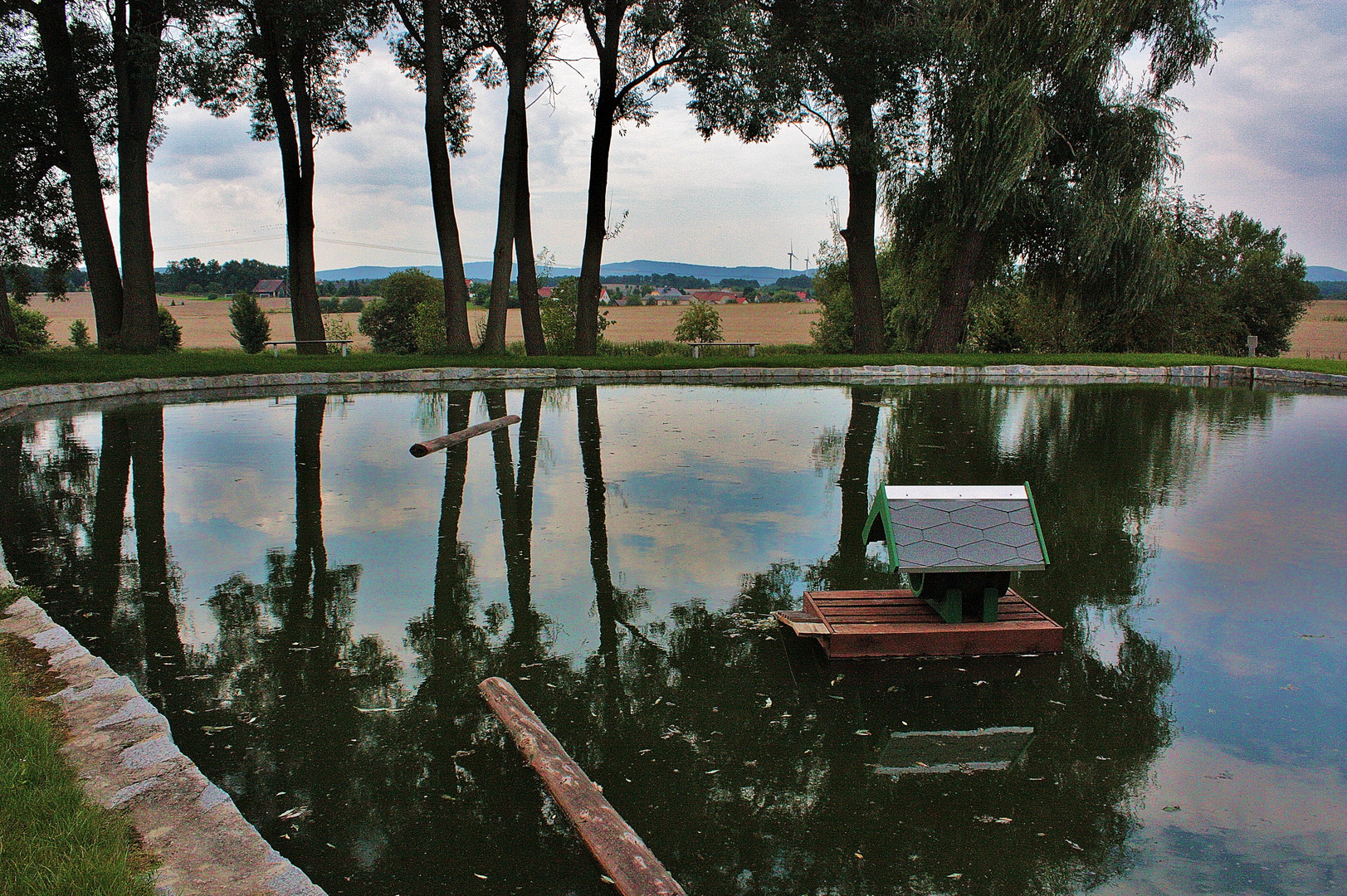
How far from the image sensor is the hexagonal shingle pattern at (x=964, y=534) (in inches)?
156

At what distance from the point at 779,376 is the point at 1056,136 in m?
8.45

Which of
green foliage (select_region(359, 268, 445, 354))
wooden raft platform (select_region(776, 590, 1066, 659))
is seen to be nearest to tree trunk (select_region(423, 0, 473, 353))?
wooden raft platform (select_region(776, 590, 1066, 659))

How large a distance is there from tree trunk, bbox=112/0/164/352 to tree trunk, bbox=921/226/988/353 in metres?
17.1

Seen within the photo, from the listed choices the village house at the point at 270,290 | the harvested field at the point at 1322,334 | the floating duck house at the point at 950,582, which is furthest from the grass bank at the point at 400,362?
the village house at the point at 270,290

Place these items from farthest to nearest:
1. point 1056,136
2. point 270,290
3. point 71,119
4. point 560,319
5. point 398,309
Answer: point 270,290, point 398,309, point 560,319, point 1056,136, point 71,119

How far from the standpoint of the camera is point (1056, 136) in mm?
21234

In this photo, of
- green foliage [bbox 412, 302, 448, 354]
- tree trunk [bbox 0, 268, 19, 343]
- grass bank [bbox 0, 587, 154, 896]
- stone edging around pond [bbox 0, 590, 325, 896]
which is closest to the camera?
grass bank [bbox 0, 587, 154, 896]

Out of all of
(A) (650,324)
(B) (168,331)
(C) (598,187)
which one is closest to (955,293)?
(C) (598,187)

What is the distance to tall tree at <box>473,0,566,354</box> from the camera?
63.9 ft

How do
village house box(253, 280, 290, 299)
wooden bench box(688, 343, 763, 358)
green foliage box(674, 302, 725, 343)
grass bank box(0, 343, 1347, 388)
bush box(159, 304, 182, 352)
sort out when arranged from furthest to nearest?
village house box(253, 280, 290, 299)
bush box(159, 304, 182, 352)
green foliage box(674, 302, 725, 343)
wooden bench box(688, 343, 763, 358)
grass bank box(0, 343, 1347, 388)

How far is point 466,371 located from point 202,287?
67.5 meters

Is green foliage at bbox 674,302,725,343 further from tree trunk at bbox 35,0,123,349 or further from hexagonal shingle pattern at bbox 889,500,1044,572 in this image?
hexagonal shingle pattern at bbox 889,500,1044,572

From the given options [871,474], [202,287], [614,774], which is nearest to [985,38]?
[871,474]

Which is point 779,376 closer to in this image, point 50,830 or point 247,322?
point 50,830
